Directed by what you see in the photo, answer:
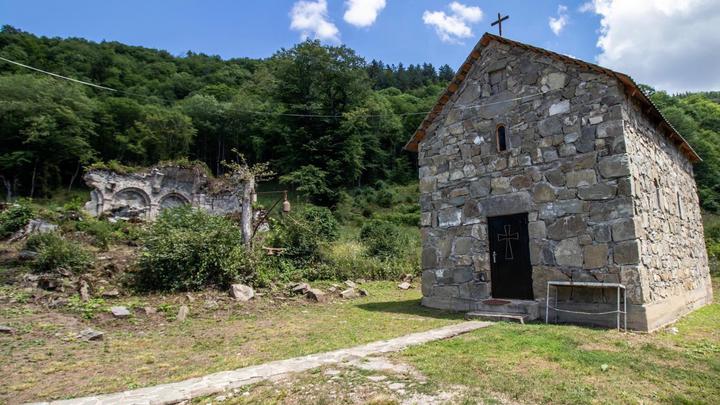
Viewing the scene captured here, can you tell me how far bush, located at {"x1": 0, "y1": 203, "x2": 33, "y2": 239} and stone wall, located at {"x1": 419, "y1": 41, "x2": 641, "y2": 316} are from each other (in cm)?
1867

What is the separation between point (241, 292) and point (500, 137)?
7.30 meters

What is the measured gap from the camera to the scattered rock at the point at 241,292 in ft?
31.4

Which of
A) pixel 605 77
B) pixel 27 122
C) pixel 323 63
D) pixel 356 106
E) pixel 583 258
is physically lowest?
pixel 583 258

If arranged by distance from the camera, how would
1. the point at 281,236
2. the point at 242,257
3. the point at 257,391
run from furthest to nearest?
the point at 281,236 < the point at 242,257 < the point at 257,391

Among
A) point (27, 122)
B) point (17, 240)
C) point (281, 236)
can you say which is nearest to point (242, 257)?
point (281, 236)

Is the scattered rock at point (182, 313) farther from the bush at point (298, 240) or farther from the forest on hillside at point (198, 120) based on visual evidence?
the forest on hillside at point (198, 120)

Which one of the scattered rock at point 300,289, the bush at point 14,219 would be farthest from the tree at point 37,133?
the scattered rock at point 300,289

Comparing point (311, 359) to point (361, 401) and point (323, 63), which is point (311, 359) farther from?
point (323, 63)

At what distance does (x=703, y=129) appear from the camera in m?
38.7

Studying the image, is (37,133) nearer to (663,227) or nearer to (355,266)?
(355,266)

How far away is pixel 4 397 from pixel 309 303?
6.49 m

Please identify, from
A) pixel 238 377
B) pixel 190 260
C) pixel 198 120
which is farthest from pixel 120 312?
pixel 198 120

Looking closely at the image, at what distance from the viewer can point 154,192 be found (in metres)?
25.9

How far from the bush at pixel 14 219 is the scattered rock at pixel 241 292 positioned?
14.3 meters
